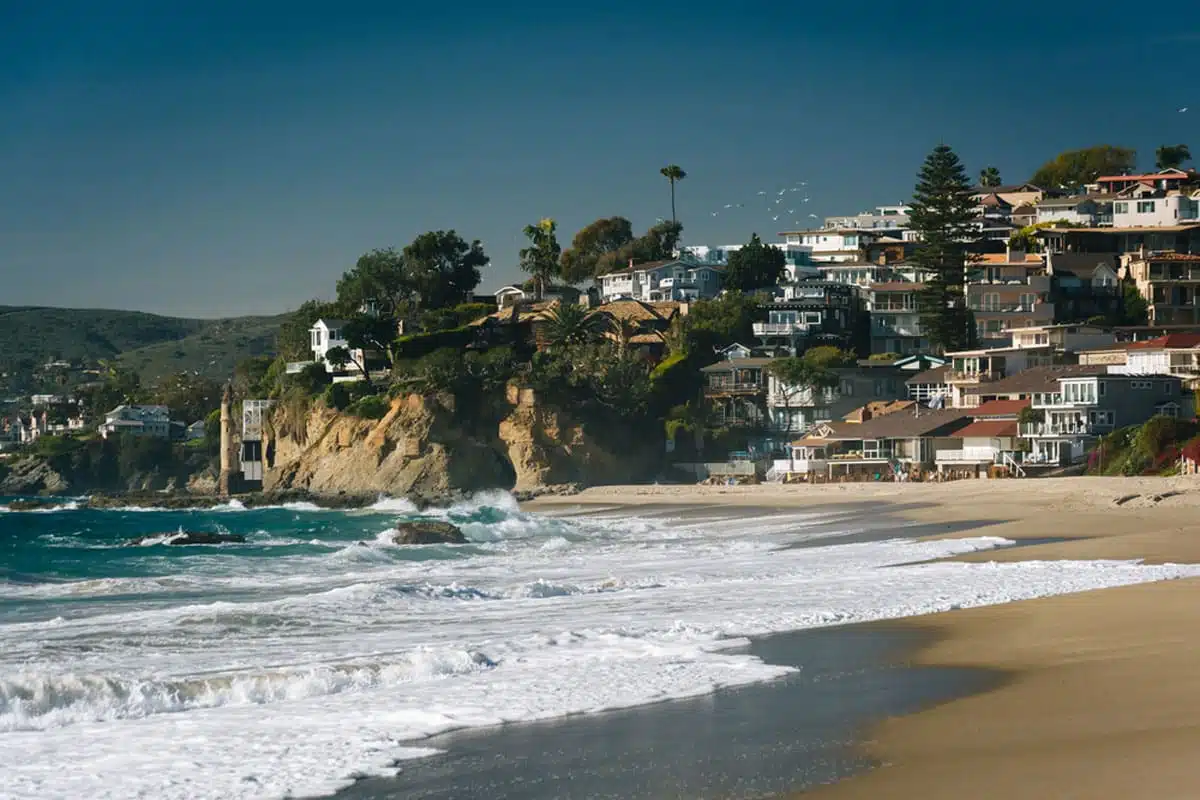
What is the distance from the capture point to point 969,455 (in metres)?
61.0

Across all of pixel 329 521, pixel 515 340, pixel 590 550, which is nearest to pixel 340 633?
pixel 590 550

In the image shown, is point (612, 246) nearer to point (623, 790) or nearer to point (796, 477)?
point (796, 477)

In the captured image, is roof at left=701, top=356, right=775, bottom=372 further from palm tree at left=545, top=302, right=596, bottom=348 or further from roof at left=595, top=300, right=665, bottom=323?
roof at left=595, top=300, right=665, bottom=323

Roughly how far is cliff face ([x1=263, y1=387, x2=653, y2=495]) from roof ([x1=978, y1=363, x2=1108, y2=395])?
18627 mm

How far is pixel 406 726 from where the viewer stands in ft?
42.8

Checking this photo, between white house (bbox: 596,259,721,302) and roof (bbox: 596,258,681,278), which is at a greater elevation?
roof (bbox: 596,258,681,278)

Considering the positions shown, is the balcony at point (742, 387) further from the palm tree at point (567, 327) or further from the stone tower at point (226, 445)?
the stone tower at point (226, 445)

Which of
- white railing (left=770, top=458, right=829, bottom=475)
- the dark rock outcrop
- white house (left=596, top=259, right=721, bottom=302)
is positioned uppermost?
white house (left=596, top=259, right=721, bottom=302)

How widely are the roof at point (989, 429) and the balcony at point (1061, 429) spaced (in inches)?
33.4

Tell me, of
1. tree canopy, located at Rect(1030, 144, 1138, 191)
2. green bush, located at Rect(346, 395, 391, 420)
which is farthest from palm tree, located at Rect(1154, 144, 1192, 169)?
green bush, located at Rect(346, 395, 391, 420)

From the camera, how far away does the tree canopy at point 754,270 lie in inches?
3708

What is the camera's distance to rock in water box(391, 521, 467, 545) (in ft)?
131

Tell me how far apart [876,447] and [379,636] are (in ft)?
157

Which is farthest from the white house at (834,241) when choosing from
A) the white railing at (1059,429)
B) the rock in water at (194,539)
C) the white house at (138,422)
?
the rock in water at (194,539)
